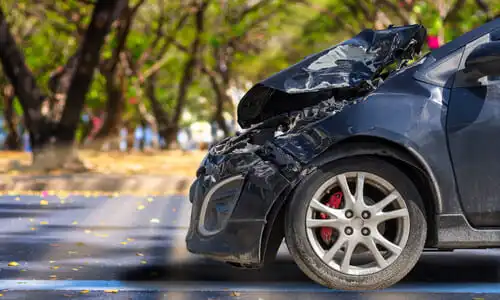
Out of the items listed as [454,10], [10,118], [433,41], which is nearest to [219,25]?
[454,10]

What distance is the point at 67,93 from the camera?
18.0m

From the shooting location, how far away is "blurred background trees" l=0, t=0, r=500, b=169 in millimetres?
18031

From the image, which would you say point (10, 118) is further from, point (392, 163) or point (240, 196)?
point (392, 163)

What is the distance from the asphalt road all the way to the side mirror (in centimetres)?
123

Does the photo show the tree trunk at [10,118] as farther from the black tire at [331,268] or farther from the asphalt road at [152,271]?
the black tire at [331,268]

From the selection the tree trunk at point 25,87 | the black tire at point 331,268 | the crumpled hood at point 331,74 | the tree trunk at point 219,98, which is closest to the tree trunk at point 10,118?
the tree trunk at point 219,98

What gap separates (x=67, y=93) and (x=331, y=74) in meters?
12.5

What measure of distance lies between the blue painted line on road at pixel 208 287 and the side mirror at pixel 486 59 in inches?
48.7

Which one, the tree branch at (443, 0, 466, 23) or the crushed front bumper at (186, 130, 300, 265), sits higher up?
the tree branch at (443, 0, 466, 23)

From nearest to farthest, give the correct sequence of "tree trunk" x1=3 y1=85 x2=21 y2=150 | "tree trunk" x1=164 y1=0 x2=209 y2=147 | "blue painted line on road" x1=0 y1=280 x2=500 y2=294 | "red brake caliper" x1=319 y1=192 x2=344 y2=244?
"red brake caliper" x1=319 y1=192 x2=344 y2=244
"blue painted line on road" x1=0 y1=280 x2=500 y2=294
"tree trunk" x1=164 y1=0 x2=209 y2=147
"tree trunk" x1=3 y1=85 x2=21 y2=150

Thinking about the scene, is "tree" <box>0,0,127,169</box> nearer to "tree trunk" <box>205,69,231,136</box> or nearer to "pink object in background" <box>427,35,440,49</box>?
"pink object in background" <box>427,35,440,49</box>

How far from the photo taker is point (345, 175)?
574 centimetres

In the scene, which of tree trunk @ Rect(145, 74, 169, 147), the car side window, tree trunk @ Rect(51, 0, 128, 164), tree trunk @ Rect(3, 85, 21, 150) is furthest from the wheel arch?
tree trunk @ Rect(3, 85, 21, 150)

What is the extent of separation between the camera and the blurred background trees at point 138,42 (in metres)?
18.0
